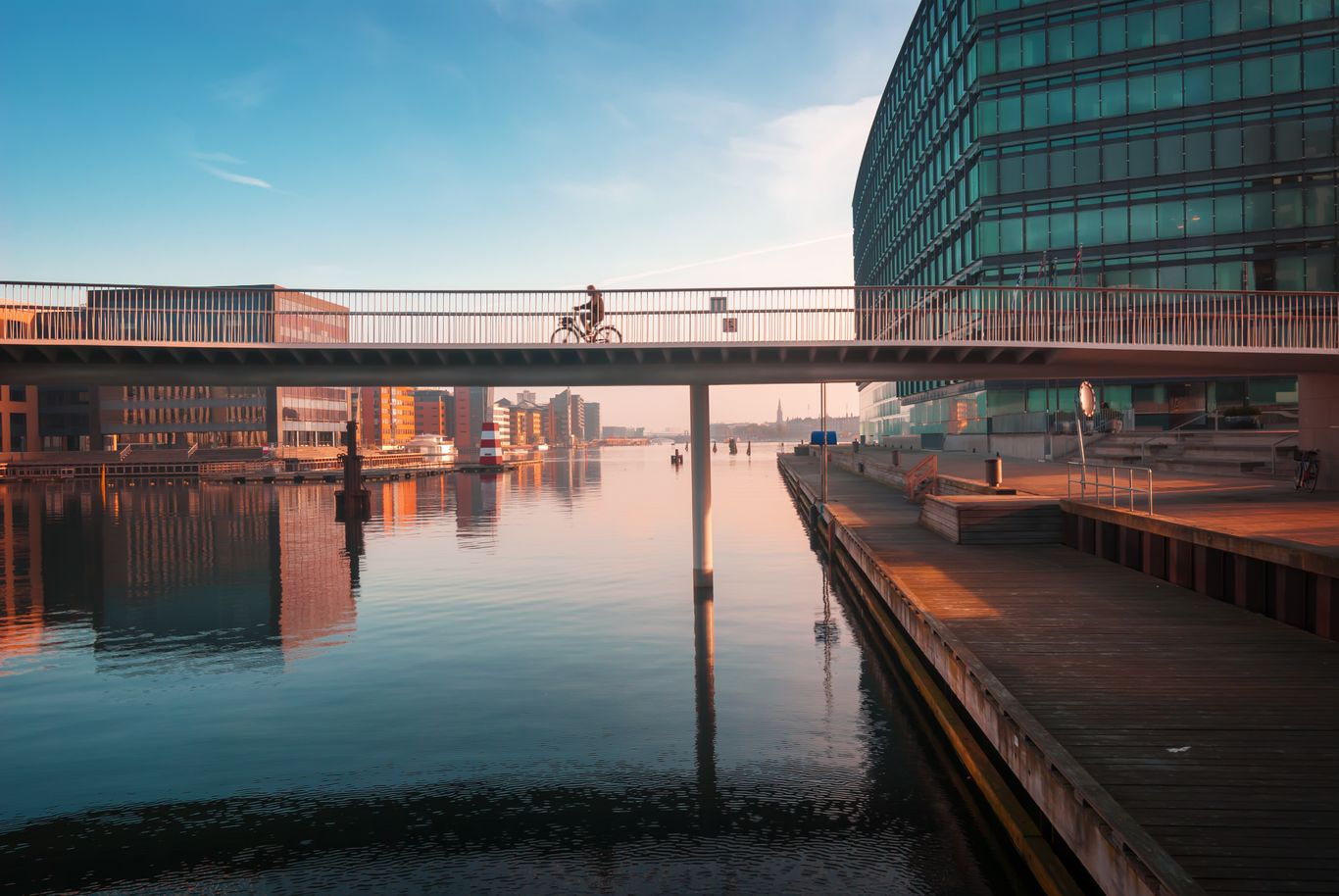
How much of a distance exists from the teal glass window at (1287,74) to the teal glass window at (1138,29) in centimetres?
793

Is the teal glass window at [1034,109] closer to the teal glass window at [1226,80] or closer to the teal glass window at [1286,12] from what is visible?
the teal glass window at [1226,80]

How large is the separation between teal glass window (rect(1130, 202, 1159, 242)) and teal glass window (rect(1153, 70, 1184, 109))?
263 inches

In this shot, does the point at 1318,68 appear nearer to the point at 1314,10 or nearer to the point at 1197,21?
the point at 1314,10

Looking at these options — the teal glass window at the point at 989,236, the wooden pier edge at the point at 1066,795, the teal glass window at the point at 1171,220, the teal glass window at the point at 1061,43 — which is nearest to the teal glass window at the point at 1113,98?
the teal glass window at the point at 1061,43

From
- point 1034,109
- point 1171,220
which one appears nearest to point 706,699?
point 1171,220

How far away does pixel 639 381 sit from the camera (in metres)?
28.2

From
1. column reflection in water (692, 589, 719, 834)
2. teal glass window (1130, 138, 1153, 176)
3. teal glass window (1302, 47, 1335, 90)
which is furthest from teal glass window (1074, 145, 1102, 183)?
column reflection in water (692, 589, 719, 834)

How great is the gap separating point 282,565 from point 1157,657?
34.3 meters

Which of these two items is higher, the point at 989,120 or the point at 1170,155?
the point at 989,120

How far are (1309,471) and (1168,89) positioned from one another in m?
47.9

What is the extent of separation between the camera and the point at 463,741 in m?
16.1

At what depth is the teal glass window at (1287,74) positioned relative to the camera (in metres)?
62.7

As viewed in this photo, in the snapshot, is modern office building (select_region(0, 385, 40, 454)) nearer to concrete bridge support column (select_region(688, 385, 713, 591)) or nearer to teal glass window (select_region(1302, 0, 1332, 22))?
concrete bridge support column (select_region(688, 385, 713, 591))

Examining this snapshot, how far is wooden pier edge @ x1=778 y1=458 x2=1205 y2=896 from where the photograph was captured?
718 centimetres
